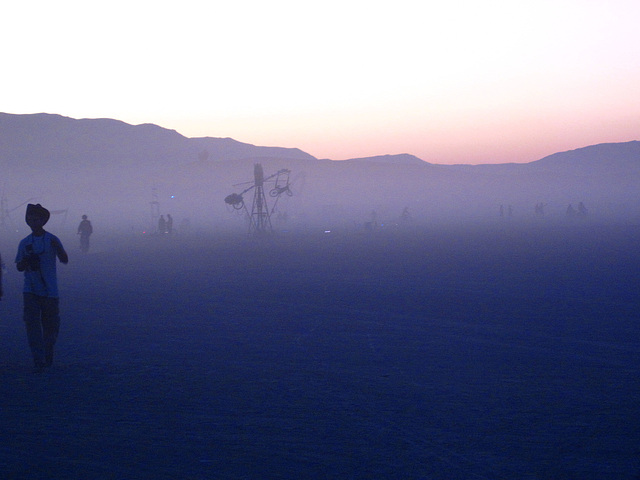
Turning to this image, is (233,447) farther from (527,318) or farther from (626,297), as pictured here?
(626,297)

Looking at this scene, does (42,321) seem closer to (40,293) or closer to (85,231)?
(40,293)

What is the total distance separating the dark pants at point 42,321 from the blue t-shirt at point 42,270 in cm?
8

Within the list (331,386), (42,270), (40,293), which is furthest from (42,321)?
(331,386)

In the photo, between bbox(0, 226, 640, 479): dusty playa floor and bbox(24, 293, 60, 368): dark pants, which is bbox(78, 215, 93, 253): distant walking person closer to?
bbox(0, 226, 640, 479): dusty playa floor

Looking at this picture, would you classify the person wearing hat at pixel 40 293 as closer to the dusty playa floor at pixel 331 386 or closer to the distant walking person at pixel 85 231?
the dusty playa floor at pixel 331 386

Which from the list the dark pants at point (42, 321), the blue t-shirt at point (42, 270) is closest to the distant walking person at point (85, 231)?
the blue t-shirt at point (42, 270)

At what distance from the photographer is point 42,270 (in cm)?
779

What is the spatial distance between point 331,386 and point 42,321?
3.37 metres

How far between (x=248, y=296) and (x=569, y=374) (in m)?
8.71

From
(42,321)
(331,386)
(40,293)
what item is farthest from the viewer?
(42,321)

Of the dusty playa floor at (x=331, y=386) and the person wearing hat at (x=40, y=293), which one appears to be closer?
the dusty playa floor at (x=331, y=386)

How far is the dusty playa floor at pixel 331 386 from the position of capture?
16.1 ft

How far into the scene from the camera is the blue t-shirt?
25.4ft

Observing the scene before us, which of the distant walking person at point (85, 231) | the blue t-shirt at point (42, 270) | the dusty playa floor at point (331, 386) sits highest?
the distant walking person at point (85, 231)
